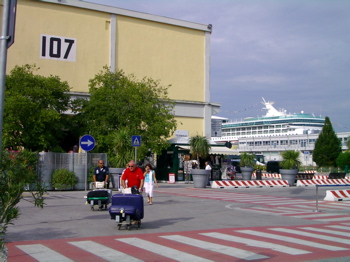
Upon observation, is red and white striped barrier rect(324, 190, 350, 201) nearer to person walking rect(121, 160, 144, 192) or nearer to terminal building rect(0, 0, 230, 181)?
person walking rect(121, 160, 144, 192)

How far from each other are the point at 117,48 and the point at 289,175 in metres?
18.9

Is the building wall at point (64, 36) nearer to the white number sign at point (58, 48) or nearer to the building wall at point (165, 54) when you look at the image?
the white number sign at point (58, 48)

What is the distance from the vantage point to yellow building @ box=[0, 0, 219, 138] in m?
37.6

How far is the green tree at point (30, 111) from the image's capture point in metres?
26.6

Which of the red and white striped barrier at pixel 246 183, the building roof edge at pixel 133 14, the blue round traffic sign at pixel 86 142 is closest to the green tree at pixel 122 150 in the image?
the blue round traffic sign at pixel 86 142

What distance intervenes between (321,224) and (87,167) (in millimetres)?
15417

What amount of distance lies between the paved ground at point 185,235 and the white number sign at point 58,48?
24.0 m

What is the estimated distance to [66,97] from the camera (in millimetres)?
31047

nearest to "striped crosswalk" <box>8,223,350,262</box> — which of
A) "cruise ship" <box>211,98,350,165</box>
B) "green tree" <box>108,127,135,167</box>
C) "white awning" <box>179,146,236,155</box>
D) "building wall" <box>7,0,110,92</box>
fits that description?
"green tree" <box>108,127,135,167</box>

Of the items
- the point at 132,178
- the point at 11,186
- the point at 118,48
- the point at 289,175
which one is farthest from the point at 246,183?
the point at 11,186

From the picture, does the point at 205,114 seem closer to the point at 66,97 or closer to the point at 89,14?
the point at 89,14

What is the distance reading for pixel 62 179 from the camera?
24.2m

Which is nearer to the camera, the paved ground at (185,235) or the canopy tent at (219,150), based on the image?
the paved ground at (185,235)

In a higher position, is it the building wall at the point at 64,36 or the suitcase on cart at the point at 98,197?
the building wall at the point at 64,36
